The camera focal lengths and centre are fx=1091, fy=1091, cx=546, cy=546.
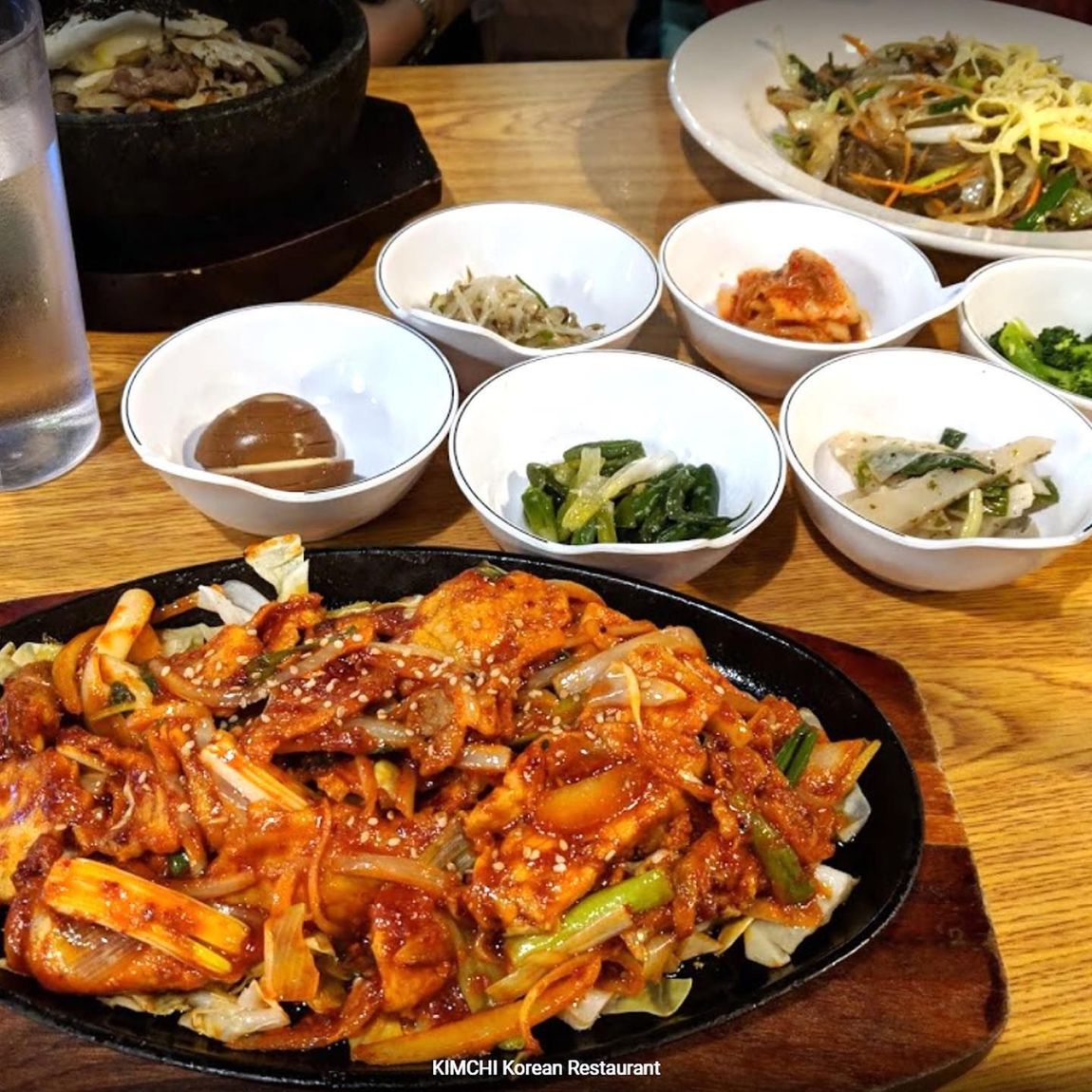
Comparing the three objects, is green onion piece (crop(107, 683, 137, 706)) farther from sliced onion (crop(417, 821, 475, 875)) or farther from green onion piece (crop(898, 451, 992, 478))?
green onion piece (crop(898, 451, 992, 478))

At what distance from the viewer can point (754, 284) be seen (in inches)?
95.3

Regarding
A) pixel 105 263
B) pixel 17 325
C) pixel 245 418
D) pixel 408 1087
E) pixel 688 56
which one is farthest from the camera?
pixel 688 56

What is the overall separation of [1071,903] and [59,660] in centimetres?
145

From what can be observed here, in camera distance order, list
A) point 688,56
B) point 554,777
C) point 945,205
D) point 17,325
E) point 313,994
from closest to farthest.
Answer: point 313,994, point 554,777, point 17,325, point 945,205, point 688,56

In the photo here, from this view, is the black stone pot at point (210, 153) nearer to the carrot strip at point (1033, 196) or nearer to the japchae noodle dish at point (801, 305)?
the japchae noodle dish at point (801, 305)

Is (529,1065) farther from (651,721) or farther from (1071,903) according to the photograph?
(1071,903)

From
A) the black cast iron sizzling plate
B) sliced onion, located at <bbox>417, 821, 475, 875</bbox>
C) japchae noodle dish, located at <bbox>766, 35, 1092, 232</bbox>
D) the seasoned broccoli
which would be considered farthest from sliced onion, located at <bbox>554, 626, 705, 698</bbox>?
japchae noodle dish, located at <bbox>766, 35, 1092, 232</bbox>

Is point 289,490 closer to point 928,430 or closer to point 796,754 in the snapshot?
point 796,754

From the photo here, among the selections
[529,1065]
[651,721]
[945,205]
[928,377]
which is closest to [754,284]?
[928,377]

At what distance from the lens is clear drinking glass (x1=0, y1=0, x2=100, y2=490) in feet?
5.65

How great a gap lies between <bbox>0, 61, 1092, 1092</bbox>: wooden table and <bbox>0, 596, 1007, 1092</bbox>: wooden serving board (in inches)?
1.3

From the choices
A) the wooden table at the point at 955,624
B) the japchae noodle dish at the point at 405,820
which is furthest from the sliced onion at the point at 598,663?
the wooden table at the point at 955,624

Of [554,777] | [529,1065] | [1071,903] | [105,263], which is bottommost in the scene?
[1071,903]

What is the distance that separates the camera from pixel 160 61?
239cm
